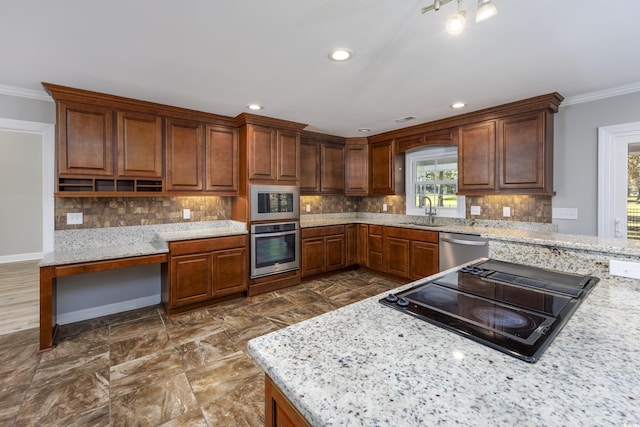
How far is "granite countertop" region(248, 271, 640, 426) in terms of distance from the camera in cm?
56

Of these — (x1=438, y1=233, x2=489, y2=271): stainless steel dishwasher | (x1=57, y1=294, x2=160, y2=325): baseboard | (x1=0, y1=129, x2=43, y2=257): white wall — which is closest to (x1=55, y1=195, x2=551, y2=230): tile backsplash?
(x1=438, y1=233, x2=489, y2=271): stainless steel dishwasher

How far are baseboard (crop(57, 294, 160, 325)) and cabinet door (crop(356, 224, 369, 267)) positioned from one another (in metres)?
3.05

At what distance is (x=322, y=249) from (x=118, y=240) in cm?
269

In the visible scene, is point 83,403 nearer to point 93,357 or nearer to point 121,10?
point 93,357

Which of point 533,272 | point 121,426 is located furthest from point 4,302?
point 533,272

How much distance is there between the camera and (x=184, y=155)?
11.5 ft

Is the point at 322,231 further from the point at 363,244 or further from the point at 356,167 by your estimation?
the point at 356,167

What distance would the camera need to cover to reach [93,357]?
7.91ft


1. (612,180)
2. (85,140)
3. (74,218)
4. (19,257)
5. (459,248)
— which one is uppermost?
(85,140)

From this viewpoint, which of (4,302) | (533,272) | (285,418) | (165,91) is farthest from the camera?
(4,302)

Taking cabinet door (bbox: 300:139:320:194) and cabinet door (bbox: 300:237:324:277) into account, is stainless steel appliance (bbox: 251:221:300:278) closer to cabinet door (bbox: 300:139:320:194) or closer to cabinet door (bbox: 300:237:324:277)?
cabinet door (bbox: 300:237:324:277)

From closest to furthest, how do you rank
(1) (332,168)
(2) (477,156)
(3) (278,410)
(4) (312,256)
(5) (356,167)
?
(3) (278,410) < (2) (477,156) < (4) (312,256) < (1) (332,168) < (5) (356,167)

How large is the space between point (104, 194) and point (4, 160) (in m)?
4.81

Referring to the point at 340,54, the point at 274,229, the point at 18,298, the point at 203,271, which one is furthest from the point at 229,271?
the point at 18,298
